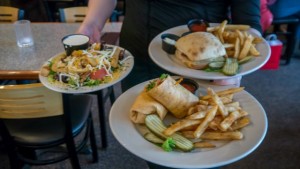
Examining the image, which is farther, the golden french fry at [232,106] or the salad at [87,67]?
the salad at [87,67]

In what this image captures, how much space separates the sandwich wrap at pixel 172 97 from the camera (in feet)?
3.21

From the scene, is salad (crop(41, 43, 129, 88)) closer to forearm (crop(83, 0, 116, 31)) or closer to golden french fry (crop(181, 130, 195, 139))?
forearm (crop(83, 0, 116, 31))

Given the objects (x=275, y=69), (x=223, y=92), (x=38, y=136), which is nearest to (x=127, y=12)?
(x=223, y=92)

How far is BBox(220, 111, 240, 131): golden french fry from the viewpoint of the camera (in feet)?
2.97

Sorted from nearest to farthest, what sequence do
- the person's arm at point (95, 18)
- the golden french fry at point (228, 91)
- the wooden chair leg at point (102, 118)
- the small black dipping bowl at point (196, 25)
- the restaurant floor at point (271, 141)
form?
1. the golden french fry at point (228, 91)
2. the small black dipping bowl at point (196, 25)
3. the person's arm at point (95, 18)
4. the wooden chair leg at point (102, 118)
5. the restaurant floor at point (271, 141)

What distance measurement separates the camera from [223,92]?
104 centimetres

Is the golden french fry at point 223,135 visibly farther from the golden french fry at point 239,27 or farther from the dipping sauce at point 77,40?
the dipping sauce at point 77,40

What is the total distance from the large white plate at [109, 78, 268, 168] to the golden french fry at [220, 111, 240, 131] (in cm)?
4

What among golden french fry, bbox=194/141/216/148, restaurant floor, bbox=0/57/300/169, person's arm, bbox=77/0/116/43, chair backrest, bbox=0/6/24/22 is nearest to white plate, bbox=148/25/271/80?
golden french fry, bbox=194/141/216/148

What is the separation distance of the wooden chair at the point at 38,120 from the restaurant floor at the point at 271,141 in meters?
0.27

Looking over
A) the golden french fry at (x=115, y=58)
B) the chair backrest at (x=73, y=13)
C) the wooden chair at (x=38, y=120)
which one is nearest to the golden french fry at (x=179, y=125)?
the golden french fry at (x=115, y=58)

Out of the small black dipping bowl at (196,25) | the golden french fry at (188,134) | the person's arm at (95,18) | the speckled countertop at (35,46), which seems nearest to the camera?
the golden french fry at (188,134)

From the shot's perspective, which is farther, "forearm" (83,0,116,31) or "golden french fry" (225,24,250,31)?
"forearm" (83,0,116,31)

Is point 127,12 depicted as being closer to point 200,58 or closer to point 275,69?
point 200,58
